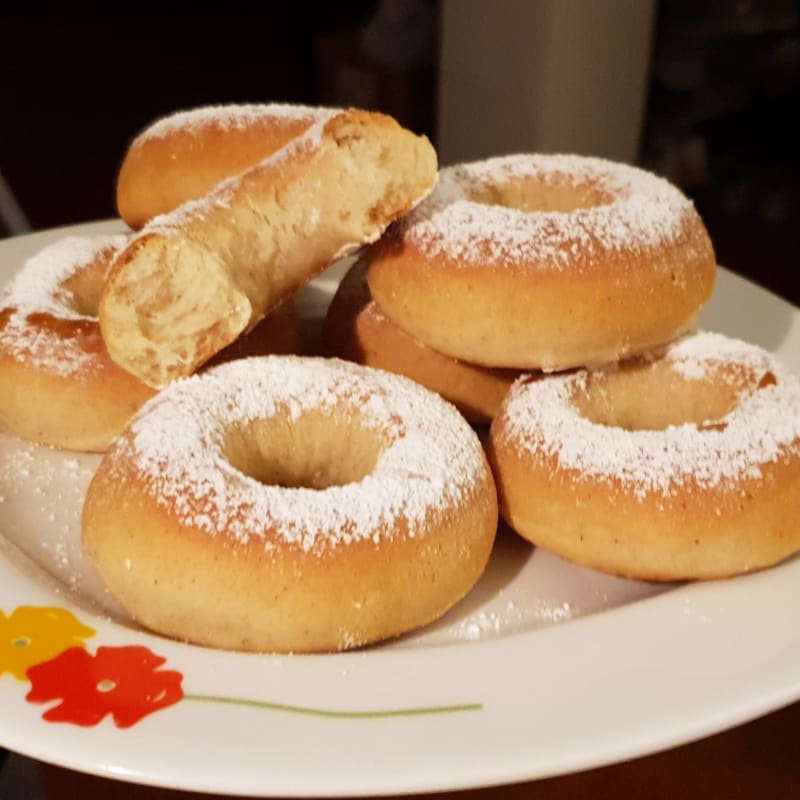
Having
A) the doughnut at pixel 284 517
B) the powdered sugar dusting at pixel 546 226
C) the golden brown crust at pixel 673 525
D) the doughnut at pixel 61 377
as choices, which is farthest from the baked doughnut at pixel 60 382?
the golden brown crust at pixel 673 525

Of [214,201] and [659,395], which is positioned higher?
[214,201]

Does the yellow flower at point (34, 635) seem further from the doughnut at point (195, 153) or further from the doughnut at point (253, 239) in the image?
the doughnut at point (195, 153)

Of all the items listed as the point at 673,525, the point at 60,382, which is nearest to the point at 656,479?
the point at 673,525

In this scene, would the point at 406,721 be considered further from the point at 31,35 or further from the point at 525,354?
the point at 31,35

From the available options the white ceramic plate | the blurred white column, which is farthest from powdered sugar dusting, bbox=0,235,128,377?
the blurred white column

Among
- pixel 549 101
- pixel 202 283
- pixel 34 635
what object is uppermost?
pixel 202 283

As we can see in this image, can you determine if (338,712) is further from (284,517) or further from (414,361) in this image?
(414,361)

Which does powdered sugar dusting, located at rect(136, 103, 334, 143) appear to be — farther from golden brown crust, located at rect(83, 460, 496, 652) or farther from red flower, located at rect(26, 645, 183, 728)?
red flower, located at rect(26, 645, 183, 728)
